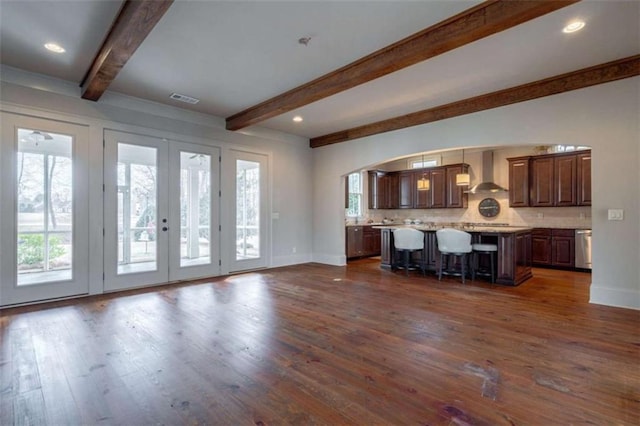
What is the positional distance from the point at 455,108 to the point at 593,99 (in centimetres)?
176

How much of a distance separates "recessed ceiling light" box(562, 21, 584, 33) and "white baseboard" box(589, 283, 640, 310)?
3.14 metres

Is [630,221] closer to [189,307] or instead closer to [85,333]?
[189,307]

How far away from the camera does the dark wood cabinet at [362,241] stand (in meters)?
8.12

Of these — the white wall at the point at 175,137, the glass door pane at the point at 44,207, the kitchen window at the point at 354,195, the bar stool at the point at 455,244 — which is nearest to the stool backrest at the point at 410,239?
the bar stool at the point at 455,244

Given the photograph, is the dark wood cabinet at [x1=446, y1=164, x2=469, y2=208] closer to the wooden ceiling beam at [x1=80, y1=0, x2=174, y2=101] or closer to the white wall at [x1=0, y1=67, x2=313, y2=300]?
the white wall at [x1=0, y1=67, x2=313, y2=300]

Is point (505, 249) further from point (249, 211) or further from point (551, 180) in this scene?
point (249, 211)

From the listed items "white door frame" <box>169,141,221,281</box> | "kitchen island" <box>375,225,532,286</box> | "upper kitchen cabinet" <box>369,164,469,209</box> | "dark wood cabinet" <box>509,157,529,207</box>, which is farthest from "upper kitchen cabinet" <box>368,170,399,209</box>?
"white door frame" <box>169,141,221,281</box>

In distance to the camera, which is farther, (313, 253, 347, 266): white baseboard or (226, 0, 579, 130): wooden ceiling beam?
(313, 253, 347, 266): white baseboard

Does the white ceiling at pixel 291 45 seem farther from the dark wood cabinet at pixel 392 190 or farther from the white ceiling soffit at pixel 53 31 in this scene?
the dark wood cabinet at pixel 392 190

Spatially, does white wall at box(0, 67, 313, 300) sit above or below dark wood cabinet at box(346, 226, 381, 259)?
above

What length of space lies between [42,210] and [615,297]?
7.55m

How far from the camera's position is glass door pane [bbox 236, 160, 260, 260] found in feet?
20.9

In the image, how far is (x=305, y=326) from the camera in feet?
10.9

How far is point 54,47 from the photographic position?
11.3 ft
